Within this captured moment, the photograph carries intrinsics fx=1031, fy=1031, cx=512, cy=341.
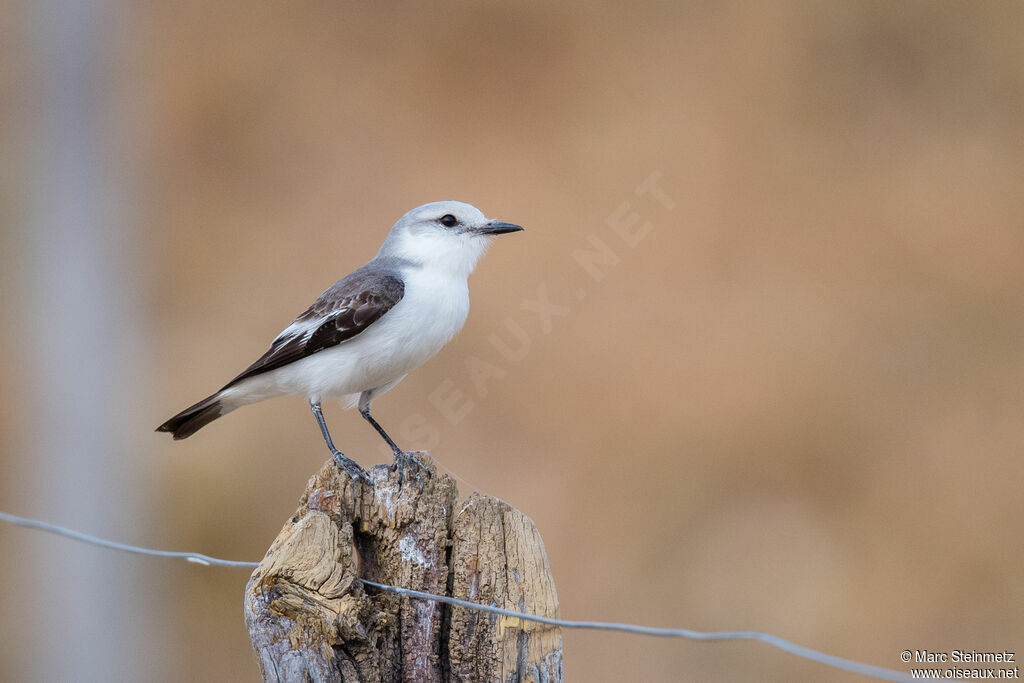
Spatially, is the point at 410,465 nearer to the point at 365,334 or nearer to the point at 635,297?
the point at 365,334

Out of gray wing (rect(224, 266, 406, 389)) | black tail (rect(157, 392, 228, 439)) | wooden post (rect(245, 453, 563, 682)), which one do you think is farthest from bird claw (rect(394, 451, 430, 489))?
black tail (rect(157, 392, 228, 439))

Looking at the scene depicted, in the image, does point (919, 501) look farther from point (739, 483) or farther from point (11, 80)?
point (11, 80)

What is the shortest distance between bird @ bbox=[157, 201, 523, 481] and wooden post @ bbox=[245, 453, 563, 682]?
0.70 m

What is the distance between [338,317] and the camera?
14.2 feet

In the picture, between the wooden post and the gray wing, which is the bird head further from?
the wooden post

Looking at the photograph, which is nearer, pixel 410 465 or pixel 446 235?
pixel 410 465

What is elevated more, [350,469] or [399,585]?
[350,469]

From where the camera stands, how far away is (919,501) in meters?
8.14

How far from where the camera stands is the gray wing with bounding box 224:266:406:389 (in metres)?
4.32

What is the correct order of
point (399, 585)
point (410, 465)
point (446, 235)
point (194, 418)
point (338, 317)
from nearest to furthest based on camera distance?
point (399, 585) < point (410, 465) < point (338, 317) < point (194, 418) < point (446, 235)

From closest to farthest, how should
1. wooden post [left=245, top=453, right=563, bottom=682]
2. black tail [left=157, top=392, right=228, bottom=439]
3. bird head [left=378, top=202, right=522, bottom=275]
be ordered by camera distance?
wooden post [left=245, top=453, right=563, bottom=682]
black tail [left=157, top=392, right=228, bottom=439]
bird head [left=378, top=202, right=522, bottom=275]

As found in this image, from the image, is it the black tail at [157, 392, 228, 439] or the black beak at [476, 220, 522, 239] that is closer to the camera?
the black tail at [157, 392, 228, 439]

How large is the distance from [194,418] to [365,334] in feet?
3.05

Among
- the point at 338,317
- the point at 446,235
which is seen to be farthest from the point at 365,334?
the point at 446,235
